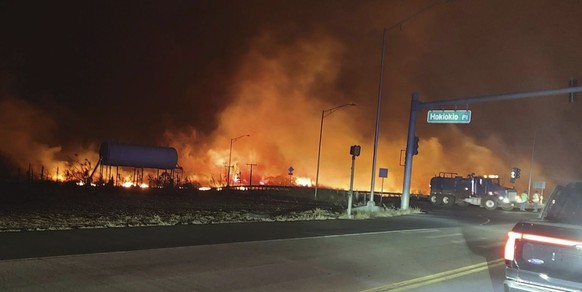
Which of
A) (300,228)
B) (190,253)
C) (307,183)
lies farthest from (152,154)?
(190,253)

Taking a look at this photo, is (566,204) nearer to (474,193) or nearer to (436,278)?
(436,278)

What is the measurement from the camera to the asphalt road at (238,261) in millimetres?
8258

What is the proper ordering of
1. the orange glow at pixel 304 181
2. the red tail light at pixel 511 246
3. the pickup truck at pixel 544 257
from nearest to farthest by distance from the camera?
1. the pickup truck at pixel 544 257
2. the red tail light at pixel 511 246
3. the orange glow at pixel 304 181

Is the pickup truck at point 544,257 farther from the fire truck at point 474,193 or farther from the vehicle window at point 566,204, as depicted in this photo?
the fire truck at point 474,193

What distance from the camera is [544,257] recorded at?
6.29 meters

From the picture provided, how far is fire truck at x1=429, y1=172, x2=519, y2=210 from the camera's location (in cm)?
4153

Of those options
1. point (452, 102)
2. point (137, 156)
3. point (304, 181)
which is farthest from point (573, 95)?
point (304, 181)

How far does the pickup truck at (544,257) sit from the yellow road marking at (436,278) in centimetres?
228

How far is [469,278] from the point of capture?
987 cm

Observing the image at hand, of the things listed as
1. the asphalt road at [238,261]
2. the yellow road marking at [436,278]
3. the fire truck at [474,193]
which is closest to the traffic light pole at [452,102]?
the asphalt road at [238,261]

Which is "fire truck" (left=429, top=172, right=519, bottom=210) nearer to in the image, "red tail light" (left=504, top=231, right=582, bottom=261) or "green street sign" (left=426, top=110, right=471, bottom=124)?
"green street sign" (left=426, top=110, right=471, bottom=124)

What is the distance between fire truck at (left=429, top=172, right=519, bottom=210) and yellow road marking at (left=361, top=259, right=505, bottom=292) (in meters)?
31.6

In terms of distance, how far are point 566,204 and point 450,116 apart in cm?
1980

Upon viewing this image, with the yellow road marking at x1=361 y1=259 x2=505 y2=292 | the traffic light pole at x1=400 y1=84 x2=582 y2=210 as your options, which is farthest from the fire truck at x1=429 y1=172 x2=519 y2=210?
the yellow road marking at x1=361 y1=259 x2=505 y2=292
